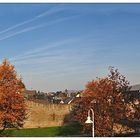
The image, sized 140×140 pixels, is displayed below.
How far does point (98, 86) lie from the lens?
23.9ft

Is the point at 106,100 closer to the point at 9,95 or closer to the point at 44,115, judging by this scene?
the point at 9,95

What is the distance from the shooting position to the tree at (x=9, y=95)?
7.41m

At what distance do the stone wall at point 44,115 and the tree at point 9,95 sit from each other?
473 cm

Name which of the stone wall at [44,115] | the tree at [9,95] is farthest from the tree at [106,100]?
the stone wall at [44,115]

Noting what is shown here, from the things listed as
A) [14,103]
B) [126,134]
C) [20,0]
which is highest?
[20,0]

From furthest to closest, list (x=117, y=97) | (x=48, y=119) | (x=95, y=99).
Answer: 1. (x=48, y=119)
2. (x=117, y=97)
3. (x=95, y=99)

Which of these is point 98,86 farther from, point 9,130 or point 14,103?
point 9,130

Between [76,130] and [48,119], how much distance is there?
3.17m

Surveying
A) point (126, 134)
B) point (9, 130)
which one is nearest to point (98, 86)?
point (126, 134)

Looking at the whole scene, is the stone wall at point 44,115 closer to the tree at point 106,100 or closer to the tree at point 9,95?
the tree at point 9,95

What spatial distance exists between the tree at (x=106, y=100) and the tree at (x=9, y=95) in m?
1.22

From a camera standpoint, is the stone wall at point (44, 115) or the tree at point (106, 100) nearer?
the tree at point (106, 100)

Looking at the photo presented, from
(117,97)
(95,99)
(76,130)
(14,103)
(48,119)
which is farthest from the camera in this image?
(48,119)

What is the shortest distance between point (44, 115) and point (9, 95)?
603cm
